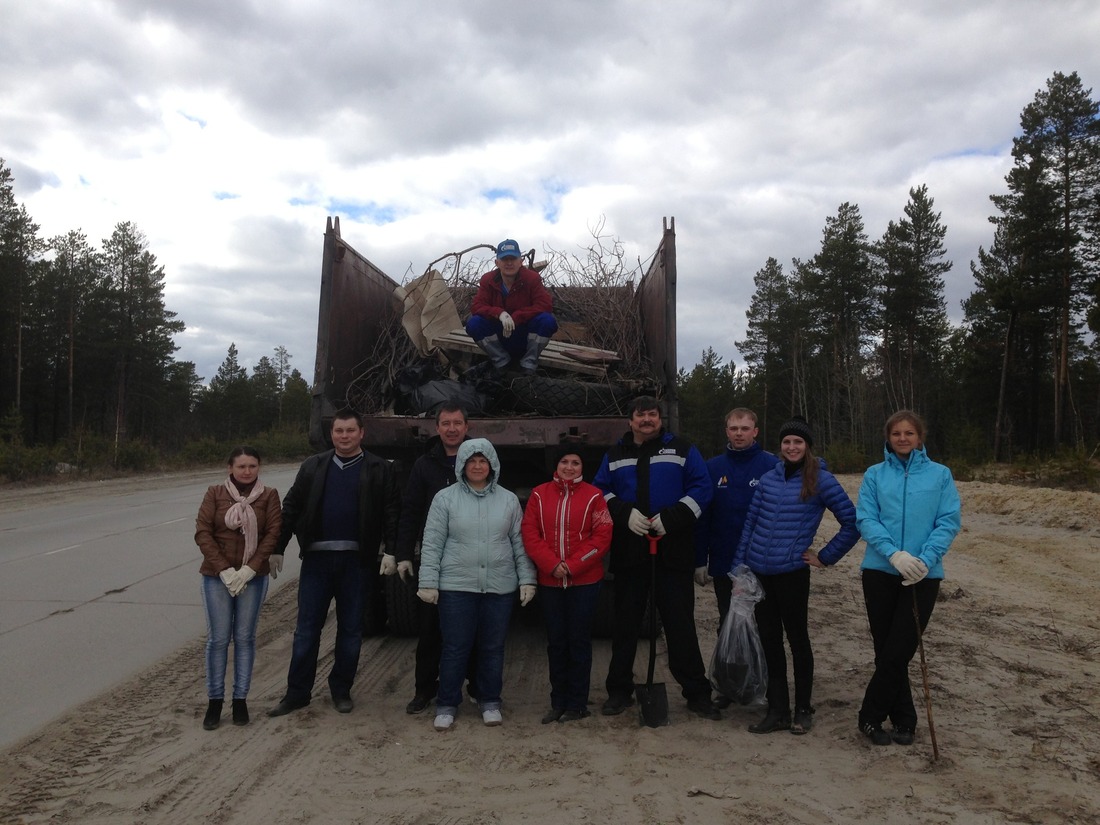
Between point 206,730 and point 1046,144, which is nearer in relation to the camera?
point 206,730

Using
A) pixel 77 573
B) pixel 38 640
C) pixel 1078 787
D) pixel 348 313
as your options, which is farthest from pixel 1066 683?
pixel 77 573

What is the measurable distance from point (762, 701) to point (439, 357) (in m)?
3.72

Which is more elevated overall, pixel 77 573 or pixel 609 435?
pixel 609 435

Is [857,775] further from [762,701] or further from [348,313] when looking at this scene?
[348,313]

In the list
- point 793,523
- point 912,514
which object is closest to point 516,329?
point 793,523

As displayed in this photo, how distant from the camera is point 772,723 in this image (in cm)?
420

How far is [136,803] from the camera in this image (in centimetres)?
332

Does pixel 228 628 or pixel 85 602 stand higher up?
pixel 228 628

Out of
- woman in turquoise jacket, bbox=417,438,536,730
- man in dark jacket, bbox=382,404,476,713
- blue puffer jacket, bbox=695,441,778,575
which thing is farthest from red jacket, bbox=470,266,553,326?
blue puffer jacket, bbox=695,441,778,575

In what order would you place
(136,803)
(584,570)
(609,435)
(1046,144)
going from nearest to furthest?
(136,803) < (584,570) < (609,435) < (1046,144)

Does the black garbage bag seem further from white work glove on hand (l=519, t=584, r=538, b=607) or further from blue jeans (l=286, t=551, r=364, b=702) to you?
blue jeans (l=286, t=551, r=364, b=702)

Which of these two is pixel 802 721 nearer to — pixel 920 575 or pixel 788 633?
pixel 788 633

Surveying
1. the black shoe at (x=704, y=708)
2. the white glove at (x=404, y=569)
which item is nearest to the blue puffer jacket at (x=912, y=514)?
the black shoe at (x=704, y=708)

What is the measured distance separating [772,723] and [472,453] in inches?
83.5
